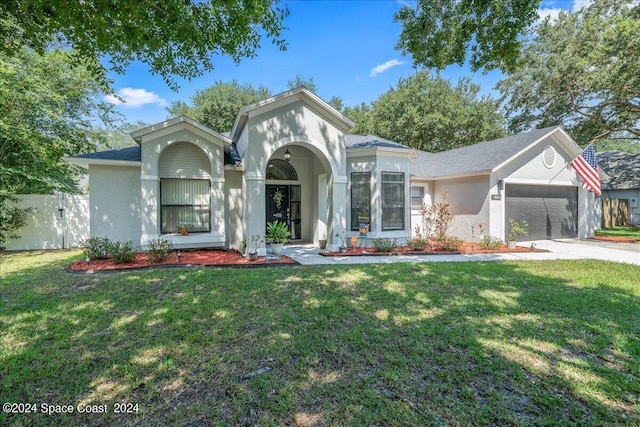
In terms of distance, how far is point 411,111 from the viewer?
25203 mm

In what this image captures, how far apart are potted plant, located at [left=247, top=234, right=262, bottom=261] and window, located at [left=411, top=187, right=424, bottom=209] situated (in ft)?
26.4

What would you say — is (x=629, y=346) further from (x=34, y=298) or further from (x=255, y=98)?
(x=255, y=98)

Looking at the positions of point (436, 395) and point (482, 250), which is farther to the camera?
point (482, 250)

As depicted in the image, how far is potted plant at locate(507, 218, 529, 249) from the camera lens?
11375 millimetres

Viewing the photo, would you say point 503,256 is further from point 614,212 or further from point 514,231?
point 614,212

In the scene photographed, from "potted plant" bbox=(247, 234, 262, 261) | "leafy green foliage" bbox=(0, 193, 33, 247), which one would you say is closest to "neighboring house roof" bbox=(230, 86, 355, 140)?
"potted plant" bbox=(247, 234, 262, 261)

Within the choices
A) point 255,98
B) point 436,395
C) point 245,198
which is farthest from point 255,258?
point 255,98

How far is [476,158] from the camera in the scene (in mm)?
13797

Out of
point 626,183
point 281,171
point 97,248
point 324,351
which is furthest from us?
point 626,183

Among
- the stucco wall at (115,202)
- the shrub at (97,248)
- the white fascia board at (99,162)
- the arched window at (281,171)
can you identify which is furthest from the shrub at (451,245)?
the shrub at (97,248)

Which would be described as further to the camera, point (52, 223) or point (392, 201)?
point (52, 223)

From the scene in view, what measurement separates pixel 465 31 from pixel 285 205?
804 centimetres

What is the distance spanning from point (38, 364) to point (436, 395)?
165 inches

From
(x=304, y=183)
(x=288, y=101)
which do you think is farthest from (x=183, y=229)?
(x=288, y=101)
